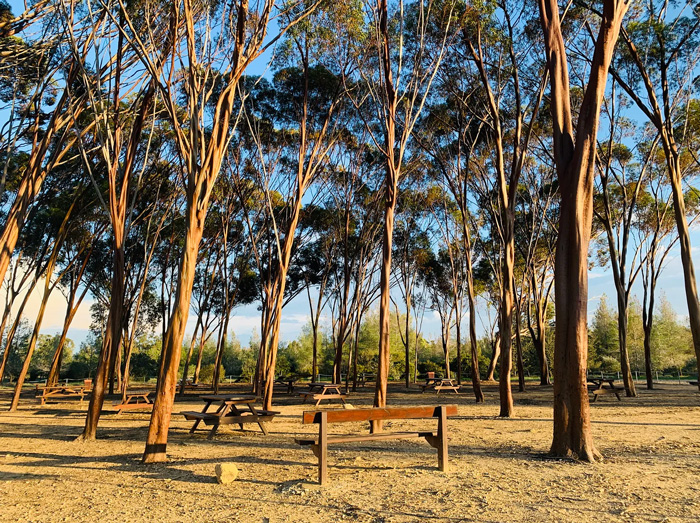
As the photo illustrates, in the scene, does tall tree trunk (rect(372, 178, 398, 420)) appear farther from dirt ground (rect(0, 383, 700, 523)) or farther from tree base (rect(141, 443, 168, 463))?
tree base (rect(141, 443, 168, 463))

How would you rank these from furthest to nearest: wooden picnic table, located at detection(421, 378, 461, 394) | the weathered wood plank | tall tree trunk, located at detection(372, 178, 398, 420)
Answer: wooden picnic table, located at detection(421, 378, 461, 394) → tall tree trunk, located at detection(372, 178, 398, 420) → the weathered wood plank

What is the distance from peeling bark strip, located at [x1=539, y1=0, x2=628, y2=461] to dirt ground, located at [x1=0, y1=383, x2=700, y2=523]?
486 mm

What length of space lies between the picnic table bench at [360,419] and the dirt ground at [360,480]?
0.80 feet

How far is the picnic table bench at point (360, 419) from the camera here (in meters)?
4.80

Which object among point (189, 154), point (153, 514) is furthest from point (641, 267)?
point (153, 514)

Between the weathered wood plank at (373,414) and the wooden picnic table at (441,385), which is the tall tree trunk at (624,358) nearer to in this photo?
the wooden picnic table at (441,385)

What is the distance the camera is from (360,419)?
16.9ft

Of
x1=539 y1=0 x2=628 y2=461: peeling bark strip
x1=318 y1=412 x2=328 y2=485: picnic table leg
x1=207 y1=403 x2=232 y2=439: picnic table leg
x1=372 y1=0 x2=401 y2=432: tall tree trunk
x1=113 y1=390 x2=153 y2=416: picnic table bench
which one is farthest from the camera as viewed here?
x1=113 y1=390 x2=153 y2=416: picnic table bench

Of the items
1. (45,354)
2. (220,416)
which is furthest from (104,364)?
(45,354)

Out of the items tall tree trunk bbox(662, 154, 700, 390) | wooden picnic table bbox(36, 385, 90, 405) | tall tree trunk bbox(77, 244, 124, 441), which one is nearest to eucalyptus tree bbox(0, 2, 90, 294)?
tall tree trunk bbox(77, 244, 124, 441)

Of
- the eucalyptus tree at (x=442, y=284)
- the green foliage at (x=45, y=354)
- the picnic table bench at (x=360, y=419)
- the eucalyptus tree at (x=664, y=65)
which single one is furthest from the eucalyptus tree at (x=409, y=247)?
the green foliage at (x=45, y=354)

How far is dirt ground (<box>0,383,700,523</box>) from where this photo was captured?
379 centimetres

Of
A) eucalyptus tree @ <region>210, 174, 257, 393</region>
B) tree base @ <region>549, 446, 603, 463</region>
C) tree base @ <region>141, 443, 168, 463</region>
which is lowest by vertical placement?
tree base @ <region>141, 443, 168, 463</region>

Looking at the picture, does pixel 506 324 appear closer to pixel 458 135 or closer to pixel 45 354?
pixel 458 135
